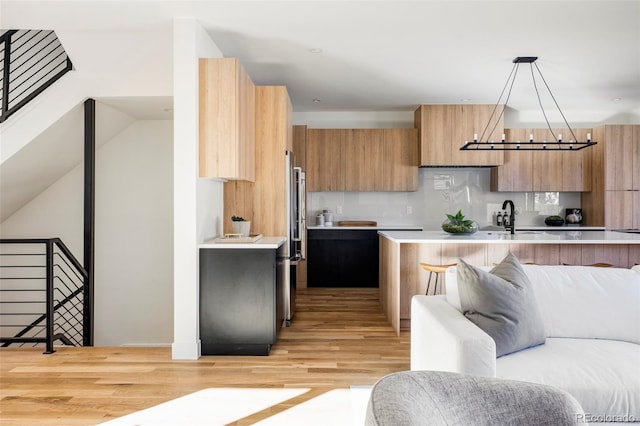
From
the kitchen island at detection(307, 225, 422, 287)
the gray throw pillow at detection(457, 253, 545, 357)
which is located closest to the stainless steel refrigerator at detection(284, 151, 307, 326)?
→ the kitchen island at detection(307, 225, 422, 287)

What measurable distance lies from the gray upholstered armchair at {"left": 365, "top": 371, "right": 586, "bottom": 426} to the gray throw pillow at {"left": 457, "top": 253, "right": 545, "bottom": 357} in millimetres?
1173

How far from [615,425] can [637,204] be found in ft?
20.0

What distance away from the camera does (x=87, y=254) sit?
470 centimetres

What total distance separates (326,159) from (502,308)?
5.17 meters

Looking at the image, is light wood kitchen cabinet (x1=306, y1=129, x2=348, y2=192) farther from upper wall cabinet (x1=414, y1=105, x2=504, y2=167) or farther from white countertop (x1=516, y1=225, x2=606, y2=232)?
white countertop (x1=516, y1=225, x2=606, y2=232)

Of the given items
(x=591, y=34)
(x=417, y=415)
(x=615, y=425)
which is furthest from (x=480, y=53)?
(x=417, y=415)

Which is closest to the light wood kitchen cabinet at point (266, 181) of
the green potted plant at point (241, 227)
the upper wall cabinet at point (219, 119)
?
the green potted plant at point (241, 227)

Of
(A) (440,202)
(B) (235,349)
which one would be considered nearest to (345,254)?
(A) (440,202)

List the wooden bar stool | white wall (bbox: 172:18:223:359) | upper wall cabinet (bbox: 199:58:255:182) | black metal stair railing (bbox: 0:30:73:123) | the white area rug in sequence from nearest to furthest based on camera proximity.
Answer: the white area rug < white wall (bbox: 172:18:223:359) < upper wall cabinet (bbox: 199:58:255:182) < the wooden bar stool < black metal stair railing (bbox: 0:30:73:123)

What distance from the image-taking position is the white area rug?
2.48 metres

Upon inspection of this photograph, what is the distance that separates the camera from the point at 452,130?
6.77m

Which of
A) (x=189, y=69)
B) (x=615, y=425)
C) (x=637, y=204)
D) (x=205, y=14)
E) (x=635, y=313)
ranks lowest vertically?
(x=615, y=425)

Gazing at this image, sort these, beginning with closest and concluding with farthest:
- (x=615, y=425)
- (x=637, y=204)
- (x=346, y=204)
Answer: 1. (x=615, y=425)
2. (x=637, y=204)
3. (x=346, y=204)

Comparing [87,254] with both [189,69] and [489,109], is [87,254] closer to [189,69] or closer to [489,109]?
[189,69]
